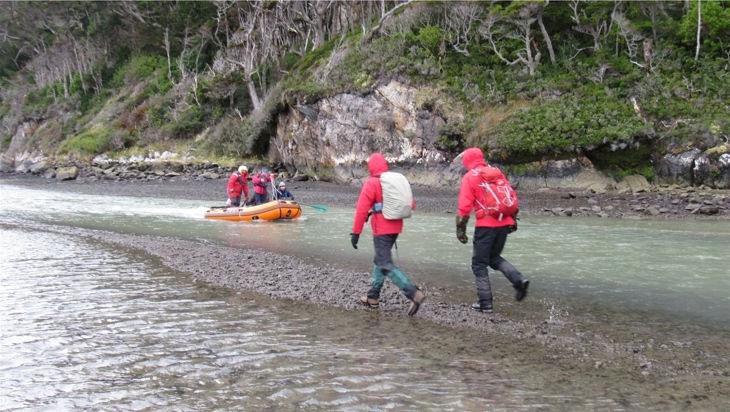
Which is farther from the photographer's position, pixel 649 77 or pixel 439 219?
pixel 649 77

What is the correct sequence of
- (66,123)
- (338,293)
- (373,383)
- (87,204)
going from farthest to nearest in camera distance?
(66,123)
(87,204)
(338,293)
(373,383)

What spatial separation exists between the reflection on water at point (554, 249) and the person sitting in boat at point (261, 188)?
1606 mm

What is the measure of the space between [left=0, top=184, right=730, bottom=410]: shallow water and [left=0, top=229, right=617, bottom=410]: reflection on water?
0.8 inches

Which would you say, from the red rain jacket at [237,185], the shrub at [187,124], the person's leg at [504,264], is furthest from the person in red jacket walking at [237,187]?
the shrub at [187,124]

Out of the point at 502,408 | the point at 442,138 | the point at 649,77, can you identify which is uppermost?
the point at 649,77

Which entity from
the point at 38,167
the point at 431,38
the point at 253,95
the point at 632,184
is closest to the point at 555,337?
the point at 632,184

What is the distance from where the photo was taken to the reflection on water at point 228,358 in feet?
15.1

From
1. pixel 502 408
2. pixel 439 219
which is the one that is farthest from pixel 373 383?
pixel 439 219

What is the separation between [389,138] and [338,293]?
75.9 feet

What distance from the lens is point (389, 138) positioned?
30.8m

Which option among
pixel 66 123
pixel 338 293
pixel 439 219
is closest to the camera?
pixel 338 293

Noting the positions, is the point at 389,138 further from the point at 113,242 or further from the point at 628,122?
the point at 113,242

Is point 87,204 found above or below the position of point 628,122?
below

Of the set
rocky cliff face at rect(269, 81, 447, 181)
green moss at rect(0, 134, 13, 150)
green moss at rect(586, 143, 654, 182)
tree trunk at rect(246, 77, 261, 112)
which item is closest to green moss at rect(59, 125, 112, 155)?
tree trunk at rect(246, 77, 261, 112)
